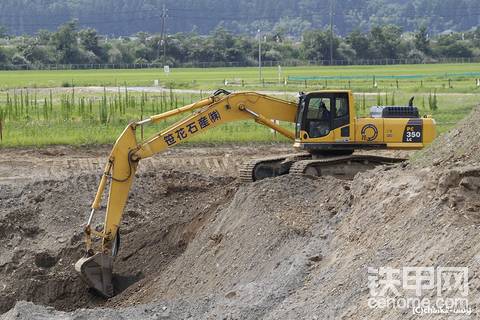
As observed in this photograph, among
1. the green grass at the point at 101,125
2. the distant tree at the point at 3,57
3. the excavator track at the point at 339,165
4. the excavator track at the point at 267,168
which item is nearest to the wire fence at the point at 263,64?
the distant tree at the point at 3,57

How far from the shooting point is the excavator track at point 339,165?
22609 mm

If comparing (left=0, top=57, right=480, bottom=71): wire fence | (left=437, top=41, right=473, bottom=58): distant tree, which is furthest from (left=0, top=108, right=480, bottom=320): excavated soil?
(left=437, top=41, right=473, bottom=58): distant tree

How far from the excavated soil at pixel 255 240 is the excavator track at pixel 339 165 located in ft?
5.44

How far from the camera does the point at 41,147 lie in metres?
33.5

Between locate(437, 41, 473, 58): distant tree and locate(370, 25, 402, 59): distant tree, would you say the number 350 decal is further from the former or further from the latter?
locate(437, 41, 473, 58): distant tree

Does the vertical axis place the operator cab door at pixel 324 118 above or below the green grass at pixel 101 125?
above

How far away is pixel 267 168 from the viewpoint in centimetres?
2362

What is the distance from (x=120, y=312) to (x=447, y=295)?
495 centimetres

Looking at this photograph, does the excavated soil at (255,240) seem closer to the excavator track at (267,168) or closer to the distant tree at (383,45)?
the excavator track at (267,168)

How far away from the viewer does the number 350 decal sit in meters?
23.3

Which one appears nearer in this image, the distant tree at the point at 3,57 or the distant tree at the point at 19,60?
the distant tree at the point at 3,57

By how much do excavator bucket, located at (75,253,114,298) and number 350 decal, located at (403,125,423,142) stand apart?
7170mm

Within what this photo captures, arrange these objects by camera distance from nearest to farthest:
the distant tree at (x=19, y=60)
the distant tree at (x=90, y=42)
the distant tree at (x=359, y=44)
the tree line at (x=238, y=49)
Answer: the distant tree at (x=19, y=60)
the tree line at (x=238, y=49)
the distant tree at (x=90, y=42)
the distant tree at (x=359, y=44)

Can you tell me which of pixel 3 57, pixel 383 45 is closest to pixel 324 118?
pixel 3 57
